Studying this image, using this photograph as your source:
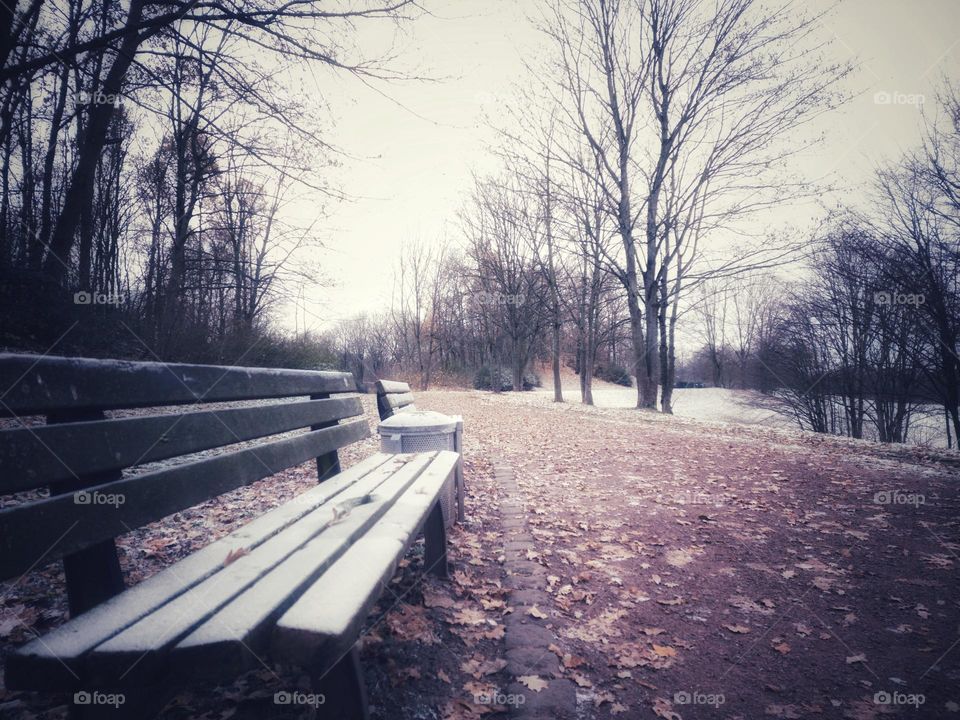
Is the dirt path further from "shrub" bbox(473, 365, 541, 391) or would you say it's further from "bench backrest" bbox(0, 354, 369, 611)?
"shrub" bbox(473, 365, 541, 391)

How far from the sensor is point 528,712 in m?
1.66

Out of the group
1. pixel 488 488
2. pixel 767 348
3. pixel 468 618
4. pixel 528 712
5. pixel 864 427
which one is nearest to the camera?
pixel 528 712

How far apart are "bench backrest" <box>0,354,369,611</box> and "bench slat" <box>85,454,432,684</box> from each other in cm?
33

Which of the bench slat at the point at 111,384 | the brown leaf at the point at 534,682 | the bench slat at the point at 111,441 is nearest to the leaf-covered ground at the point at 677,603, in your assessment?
the brown leaf at the point at 534,682

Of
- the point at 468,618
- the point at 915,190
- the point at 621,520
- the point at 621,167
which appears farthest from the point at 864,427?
the point at 468,618

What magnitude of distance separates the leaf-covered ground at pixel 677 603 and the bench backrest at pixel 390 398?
1164mm

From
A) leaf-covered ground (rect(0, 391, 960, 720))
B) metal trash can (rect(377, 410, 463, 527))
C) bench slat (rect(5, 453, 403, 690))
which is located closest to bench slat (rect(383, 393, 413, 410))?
metal trash can (rect(377, 410, 463, 527))

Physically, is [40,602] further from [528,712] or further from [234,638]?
[528,712]

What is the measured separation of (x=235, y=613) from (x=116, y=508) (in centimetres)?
56

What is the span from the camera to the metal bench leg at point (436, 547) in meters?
2.61

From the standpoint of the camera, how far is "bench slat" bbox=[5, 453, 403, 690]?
2.92 feet

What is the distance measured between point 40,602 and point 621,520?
3.68 metres

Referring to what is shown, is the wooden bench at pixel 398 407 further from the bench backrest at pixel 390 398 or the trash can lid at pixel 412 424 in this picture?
the trash can lid at pixel 412 424

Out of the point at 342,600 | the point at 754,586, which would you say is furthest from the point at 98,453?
the point at 754,586
